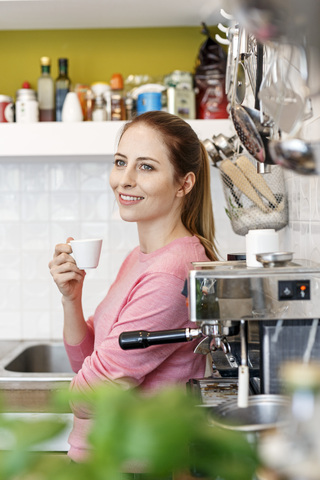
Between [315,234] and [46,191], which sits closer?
[315,234]

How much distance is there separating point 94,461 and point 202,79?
1.99 meters

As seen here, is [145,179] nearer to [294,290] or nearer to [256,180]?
[256,180]

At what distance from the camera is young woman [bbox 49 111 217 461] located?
4.25 ft

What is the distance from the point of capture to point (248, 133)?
1.08m

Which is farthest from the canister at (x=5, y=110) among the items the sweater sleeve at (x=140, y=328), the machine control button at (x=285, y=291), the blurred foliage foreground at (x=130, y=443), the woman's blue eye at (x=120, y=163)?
the blurred foliage foreground at (x=130, y=443)

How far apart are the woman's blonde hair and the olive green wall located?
99 cm

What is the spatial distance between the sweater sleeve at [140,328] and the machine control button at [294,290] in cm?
34

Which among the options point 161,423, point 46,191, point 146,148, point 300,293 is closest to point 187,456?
point 161,423

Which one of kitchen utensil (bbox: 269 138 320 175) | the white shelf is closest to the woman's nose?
kitchen utensil (bbox: 269 138 320 175)

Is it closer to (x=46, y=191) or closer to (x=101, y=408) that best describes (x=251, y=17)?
(x=101, y=408)

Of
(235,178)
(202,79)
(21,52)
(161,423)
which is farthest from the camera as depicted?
(21,52)

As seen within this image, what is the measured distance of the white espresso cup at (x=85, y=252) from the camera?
1.42 metres

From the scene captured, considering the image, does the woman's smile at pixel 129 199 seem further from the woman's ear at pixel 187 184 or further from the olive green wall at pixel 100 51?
the olive green wall at pixel 100 51

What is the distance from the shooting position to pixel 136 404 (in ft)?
1.42
